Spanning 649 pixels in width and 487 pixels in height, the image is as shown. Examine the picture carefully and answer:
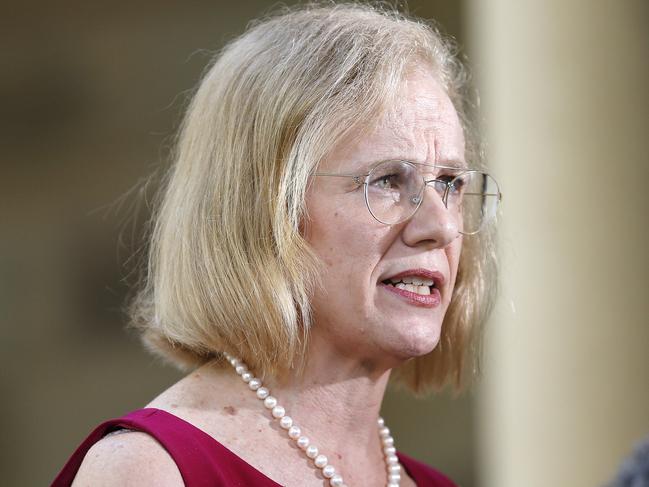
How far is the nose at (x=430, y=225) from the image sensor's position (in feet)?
8.38

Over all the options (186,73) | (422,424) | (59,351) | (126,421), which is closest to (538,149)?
(422,424)

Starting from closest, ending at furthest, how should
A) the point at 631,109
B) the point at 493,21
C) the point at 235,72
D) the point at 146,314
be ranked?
the point at 235,72
the point at 146,314
the point at 631,109
the point at 493,21

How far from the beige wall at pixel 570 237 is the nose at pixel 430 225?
2.38 m

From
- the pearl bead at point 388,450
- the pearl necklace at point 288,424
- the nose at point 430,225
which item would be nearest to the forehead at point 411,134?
the nose at point 430,225

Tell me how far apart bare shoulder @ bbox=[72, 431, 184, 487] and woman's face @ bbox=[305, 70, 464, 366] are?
1.71 feet

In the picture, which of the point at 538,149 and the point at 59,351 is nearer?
the point at 538,149

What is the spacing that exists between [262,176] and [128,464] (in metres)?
0.76

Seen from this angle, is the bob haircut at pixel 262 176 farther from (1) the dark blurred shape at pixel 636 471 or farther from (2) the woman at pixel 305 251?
(1) the dark blurred shape at pixel 636 471

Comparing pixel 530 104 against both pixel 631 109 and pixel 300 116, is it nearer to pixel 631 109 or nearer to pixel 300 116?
pixel 631 109

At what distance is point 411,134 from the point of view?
102 inches

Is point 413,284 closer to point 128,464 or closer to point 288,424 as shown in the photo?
point 288,424

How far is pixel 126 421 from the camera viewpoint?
236 centimetres

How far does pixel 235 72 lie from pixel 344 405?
0.90m

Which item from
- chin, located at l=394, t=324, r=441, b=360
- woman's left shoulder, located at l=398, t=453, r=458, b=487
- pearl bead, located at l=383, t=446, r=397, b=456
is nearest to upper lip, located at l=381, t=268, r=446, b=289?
chin, located at l=394, t=324, r=441, b=360
